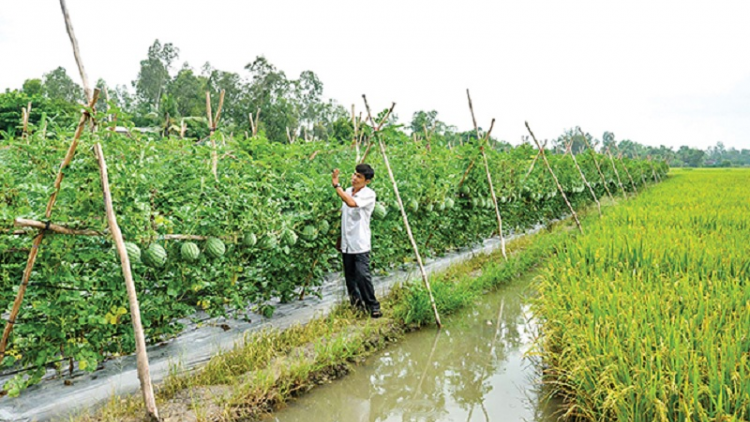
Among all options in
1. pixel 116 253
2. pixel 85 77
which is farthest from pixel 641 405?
pixel 85 77

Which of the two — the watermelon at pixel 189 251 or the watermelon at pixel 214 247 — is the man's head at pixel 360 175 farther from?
the watermelon at pixel 189 251

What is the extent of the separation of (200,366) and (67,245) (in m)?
1.35

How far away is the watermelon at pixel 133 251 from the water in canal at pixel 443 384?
4.53 feet

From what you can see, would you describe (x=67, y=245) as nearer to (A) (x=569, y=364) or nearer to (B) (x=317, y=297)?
(B) (x=317, y=297)

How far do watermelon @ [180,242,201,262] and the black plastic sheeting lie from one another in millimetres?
744

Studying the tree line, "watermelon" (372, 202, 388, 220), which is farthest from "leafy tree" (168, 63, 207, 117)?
"watermelon" (372, 202, 388, 220)

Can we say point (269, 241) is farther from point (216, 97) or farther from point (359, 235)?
point (216, 97)

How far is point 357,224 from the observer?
4.67 m

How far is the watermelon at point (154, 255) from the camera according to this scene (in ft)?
10.3

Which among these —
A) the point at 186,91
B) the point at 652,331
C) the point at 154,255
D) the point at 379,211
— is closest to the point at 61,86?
the point at 186,91

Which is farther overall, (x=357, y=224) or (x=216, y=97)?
(x=216, y=97)

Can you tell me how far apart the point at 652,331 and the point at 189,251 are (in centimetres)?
312

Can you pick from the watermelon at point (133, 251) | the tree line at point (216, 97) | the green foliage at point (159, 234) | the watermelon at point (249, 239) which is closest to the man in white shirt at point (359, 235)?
the green foliage at point (159, 234)

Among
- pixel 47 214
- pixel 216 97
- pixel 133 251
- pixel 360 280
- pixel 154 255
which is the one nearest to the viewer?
pixel 47 214
